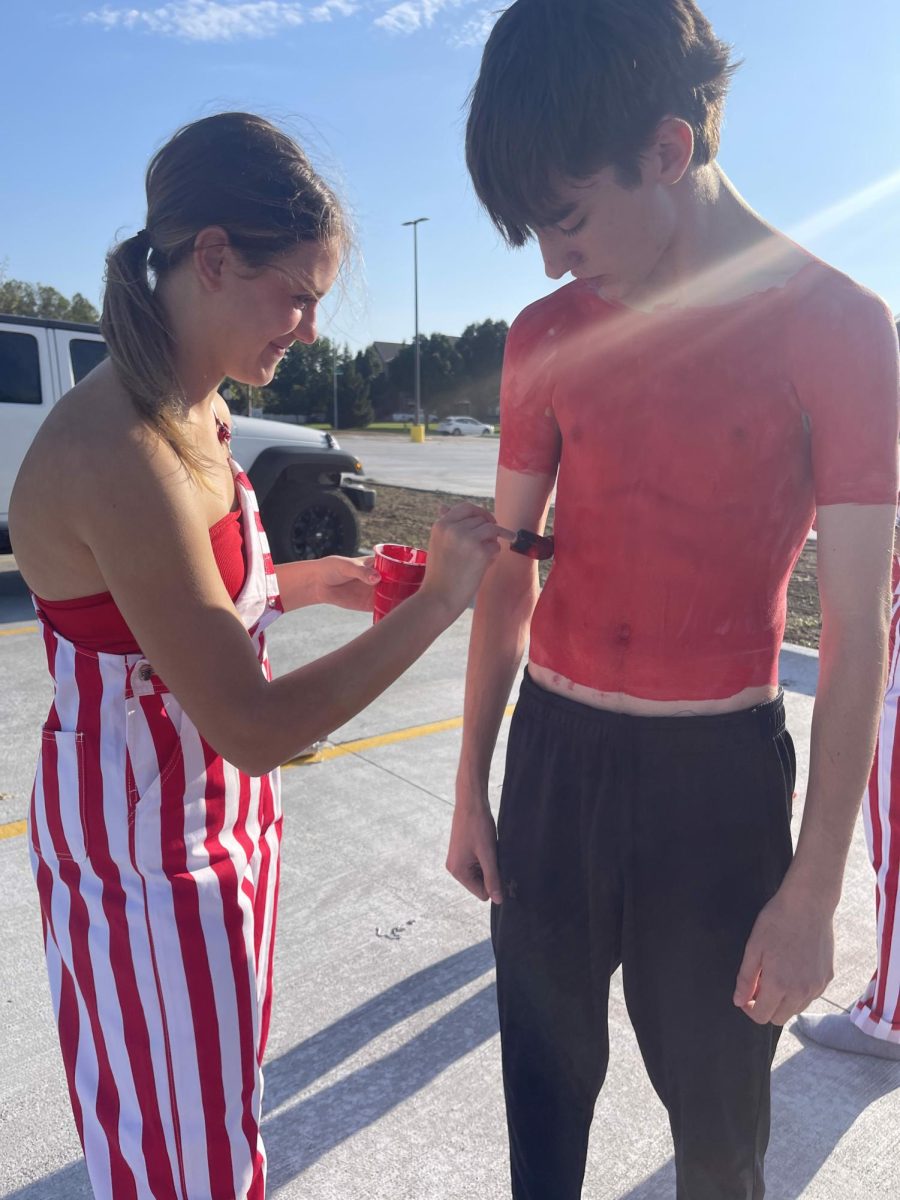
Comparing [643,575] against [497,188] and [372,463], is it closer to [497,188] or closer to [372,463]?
[497,188]

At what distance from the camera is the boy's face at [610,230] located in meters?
1.33

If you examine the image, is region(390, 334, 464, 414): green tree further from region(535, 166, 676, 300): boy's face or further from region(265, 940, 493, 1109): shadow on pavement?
region(535, 166, 676, 300): boy's face

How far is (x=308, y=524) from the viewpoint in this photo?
8.01m

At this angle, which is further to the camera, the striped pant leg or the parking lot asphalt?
the parking lot asphalt

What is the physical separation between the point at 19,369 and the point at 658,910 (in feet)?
22.9

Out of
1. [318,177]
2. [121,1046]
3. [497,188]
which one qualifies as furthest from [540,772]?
[318,177]

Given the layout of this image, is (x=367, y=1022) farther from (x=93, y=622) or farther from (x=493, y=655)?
(x=93, y=622)

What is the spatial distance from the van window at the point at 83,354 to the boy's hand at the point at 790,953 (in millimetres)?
7102

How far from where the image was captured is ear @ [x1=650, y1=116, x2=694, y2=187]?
1281 mm

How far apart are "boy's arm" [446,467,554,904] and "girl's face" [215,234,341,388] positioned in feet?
1.47

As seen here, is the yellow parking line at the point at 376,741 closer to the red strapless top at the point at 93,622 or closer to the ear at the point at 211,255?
the red strapless top at the point at 93,622

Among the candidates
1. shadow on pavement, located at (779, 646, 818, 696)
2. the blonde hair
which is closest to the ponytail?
the blonde hair

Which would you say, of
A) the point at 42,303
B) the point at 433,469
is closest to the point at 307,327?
the point at 433,469

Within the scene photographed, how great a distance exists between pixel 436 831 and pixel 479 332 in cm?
6826
